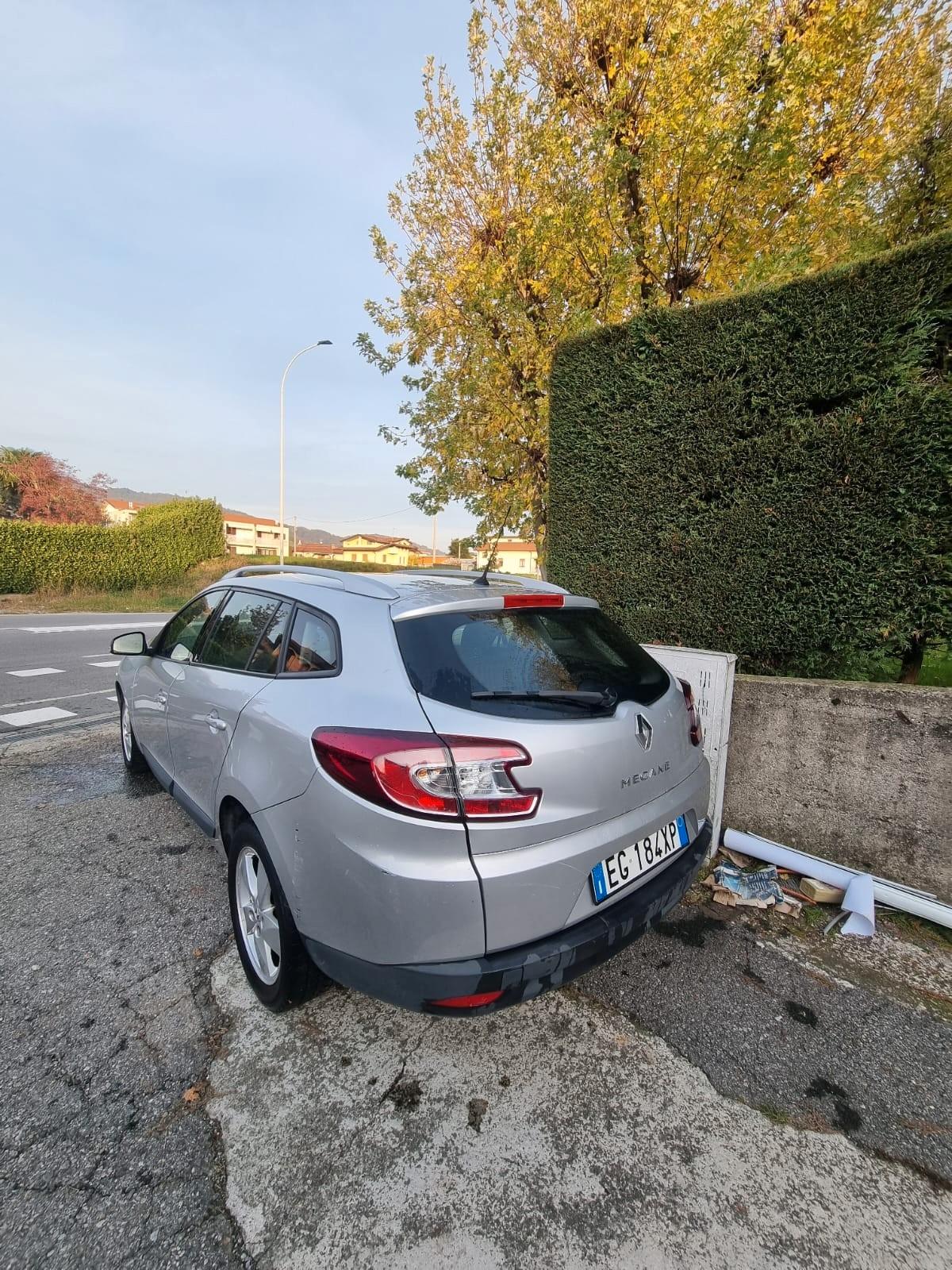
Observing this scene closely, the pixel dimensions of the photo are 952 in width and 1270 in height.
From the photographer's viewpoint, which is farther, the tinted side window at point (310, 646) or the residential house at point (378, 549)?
the residential house at point (378, 549)

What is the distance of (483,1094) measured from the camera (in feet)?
5.68

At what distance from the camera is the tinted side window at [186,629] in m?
3.05

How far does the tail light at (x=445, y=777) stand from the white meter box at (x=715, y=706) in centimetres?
193

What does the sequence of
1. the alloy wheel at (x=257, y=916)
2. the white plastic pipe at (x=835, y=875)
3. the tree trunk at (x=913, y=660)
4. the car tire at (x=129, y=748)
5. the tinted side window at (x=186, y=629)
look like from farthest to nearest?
the car tire at (x=129, y=748)
the tree trunk at (x=913, y=660)
the tinted side window at (x=186, y=629)
the white plastic pipe at (x=835, y=875)
the alloy wheel at (x=257, y=916)

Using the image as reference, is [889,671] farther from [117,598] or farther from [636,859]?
[117,598]

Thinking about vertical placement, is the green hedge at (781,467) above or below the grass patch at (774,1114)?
above

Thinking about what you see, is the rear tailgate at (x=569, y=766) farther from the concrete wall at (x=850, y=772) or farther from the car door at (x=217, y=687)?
the concrete wall at (x=850, y=772)

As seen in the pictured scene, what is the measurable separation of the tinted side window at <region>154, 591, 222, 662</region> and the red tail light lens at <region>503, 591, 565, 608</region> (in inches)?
70.1

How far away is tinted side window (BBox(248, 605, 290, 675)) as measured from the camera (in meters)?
2.24

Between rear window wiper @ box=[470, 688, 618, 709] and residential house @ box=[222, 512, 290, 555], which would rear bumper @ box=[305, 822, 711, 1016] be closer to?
rear window wiper @ box=[470, 688, 618, 709]

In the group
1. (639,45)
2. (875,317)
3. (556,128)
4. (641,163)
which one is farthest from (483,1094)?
(639,45)

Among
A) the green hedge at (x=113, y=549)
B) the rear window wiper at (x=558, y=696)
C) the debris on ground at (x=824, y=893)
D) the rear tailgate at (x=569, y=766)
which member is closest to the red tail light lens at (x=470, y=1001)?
the rear tailgate at (x=569, y=766)

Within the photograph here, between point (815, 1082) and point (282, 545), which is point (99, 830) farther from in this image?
point (282, 545)

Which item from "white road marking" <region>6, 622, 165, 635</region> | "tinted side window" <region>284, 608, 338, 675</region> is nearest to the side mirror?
"tinted side window" <region>284, 608, 338, 675</region>
